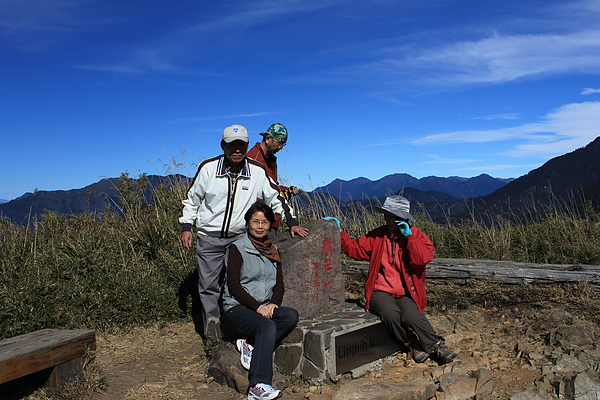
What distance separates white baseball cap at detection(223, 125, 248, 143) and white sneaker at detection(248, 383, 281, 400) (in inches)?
74.8

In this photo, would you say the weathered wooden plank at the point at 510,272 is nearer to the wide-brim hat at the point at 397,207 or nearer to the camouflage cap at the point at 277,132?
the wide-brim hat at the point at 397,207

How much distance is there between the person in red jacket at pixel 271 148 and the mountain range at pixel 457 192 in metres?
3.14

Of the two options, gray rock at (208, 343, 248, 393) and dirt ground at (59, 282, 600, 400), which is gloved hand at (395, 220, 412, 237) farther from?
gray rock at (208, 343, 248, 393)

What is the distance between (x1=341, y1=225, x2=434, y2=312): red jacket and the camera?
158 inches

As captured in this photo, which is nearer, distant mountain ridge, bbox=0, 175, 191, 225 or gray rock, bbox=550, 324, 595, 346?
gray rock, bbox=550, 324, 595, 346

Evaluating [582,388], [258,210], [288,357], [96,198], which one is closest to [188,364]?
[288,357]

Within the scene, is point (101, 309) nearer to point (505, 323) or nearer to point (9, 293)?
point (9, 293)

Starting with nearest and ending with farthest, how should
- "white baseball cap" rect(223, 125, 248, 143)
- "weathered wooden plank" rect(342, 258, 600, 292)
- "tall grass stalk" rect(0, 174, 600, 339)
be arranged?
"white baseball cap" rect(223, 125, 248, 143)
"tall grass stalk" rect(0, 174, 600, 339)
"weathered wooden plank" rect(342, 258, 600, 292)

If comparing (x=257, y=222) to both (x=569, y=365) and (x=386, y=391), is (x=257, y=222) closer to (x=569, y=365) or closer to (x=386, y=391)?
(x=386, y=391)

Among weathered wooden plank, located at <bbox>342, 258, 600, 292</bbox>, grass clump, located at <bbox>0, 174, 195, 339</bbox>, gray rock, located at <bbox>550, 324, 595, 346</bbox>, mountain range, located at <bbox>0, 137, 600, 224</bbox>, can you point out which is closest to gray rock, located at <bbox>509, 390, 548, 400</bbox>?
gray rock, located at <bbox>550, 324, 595, 346</bbox>

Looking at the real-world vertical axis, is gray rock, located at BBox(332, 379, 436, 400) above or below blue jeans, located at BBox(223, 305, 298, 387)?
below

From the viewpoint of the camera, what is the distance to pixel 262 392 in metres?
3.38

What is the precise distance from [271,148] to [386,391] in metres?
2.50

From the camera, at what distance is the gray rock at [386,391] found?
11.4 feet
